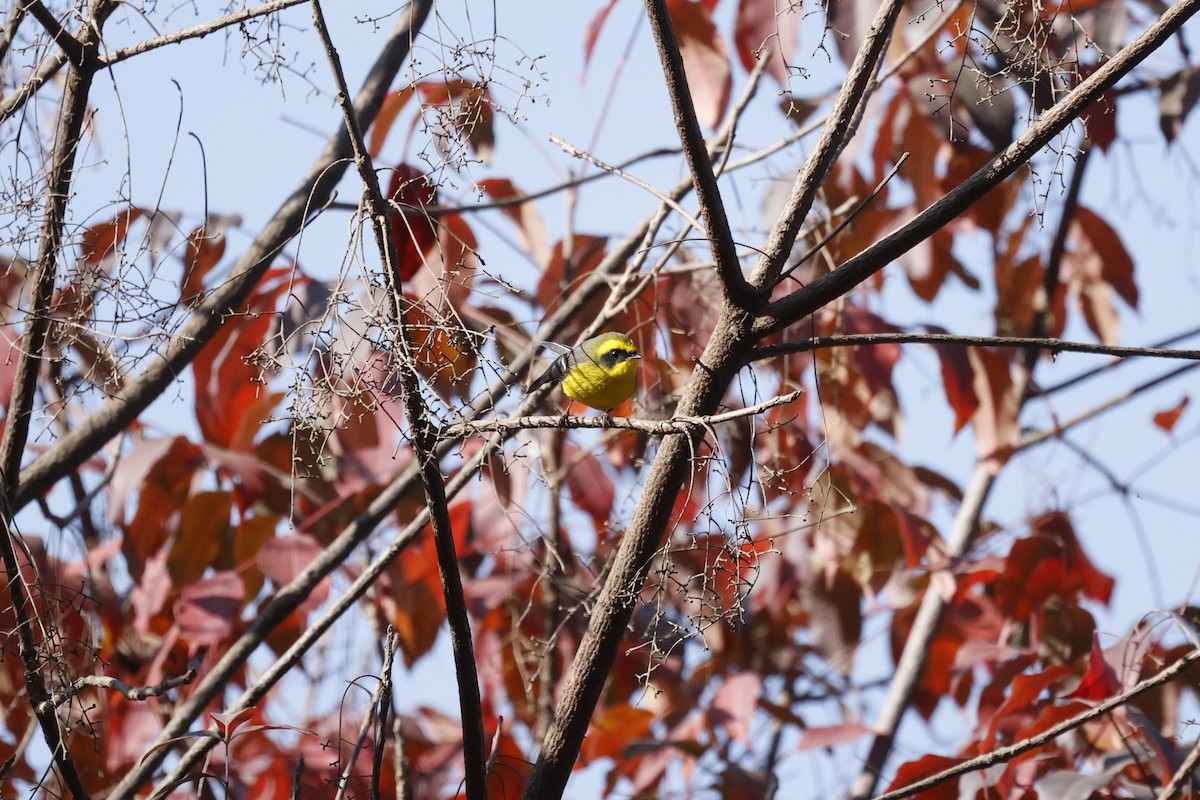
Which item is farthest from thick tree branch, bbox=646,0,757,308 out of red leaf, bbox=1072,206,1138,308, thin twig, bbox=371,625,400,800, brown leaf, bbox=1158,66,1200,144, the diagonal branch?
red leaf, bbox=1072,206,1138,308

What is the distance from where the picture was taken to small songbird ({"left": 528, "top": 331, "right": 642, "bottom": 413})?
283 cm

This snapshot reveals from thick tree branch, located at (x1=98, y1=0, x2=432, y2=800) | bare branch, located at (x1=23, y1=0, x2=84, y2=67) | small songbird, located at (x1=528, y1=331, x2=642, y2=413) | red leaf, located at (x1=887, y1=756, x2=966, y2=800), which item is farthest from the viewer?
small songbird, located at (x1=528, y1=331, x2=642, y2=413)

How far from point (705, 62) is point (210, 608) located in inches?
68.7

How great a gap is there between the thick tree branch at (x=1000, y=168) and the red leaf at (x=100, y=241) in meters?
1.11

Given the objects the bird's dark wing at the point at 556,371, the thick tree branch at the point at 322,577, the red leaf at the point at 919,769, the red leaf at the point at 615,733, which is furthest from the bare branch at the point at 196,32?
the red leaf at the point at 615,733

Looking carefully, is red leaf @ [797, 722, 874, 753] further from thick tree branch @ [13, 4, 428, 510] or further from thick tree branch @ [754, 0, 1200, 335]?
thick tree branch @ [13, 4, 428, 510]

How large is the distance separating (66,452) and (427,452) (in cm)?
117

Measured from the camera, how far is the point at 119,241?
1986 millimetres

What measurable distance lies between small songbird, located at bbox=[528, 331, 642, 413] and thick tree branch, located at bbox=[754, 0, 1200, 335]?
121 cm

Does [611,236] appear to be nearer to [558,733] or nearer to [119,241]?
[119,241]

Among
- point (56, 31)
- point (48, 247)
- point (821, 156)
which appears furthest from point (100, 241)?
point (821, 156)

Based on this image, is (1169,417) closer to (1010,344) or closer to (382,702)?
(1010,344)

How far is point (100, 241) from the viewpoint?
79.0 inches

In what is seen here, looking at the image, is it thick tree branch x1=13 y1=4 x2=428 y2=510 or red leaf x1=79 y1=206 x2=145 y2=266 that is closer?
red leaf x1=79 y1=206 x2=145 y2=266
